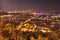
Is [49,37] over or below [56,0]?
below

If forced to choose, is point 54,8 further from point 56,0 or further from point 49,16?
point 49,16

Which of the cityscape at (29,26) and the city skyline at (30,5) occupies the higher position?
the city skyline at (30,5)

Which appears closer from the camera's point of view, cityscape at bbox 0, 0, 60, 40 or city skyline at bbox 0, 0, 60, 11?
cityscape at bbox 0, 0, 60, 40

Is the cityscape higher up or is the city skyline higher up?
the city skyline

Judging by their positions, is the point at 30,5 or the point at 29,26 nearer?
the point at 29,26

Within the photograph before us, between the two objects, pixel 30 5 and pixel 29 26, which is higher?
pixel 30 5

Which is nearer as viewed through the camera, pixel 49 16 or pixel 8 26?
pixel 8 26

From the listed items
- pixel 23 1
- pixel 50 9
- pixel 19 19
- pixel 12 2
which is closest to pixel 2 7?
pixel 12 2

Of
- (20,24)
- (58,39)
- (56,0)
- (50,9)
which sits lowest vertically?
(58,39)

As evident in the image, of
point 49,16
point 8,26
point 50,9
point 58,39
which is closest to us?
point 58,39

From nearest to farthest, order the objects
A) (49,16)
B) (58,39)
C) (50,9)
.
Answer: (58,39), (49,16), (50,9)

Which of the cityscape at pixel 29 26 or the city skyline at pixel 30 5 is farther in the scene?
the city skyline at pixel 30 5
